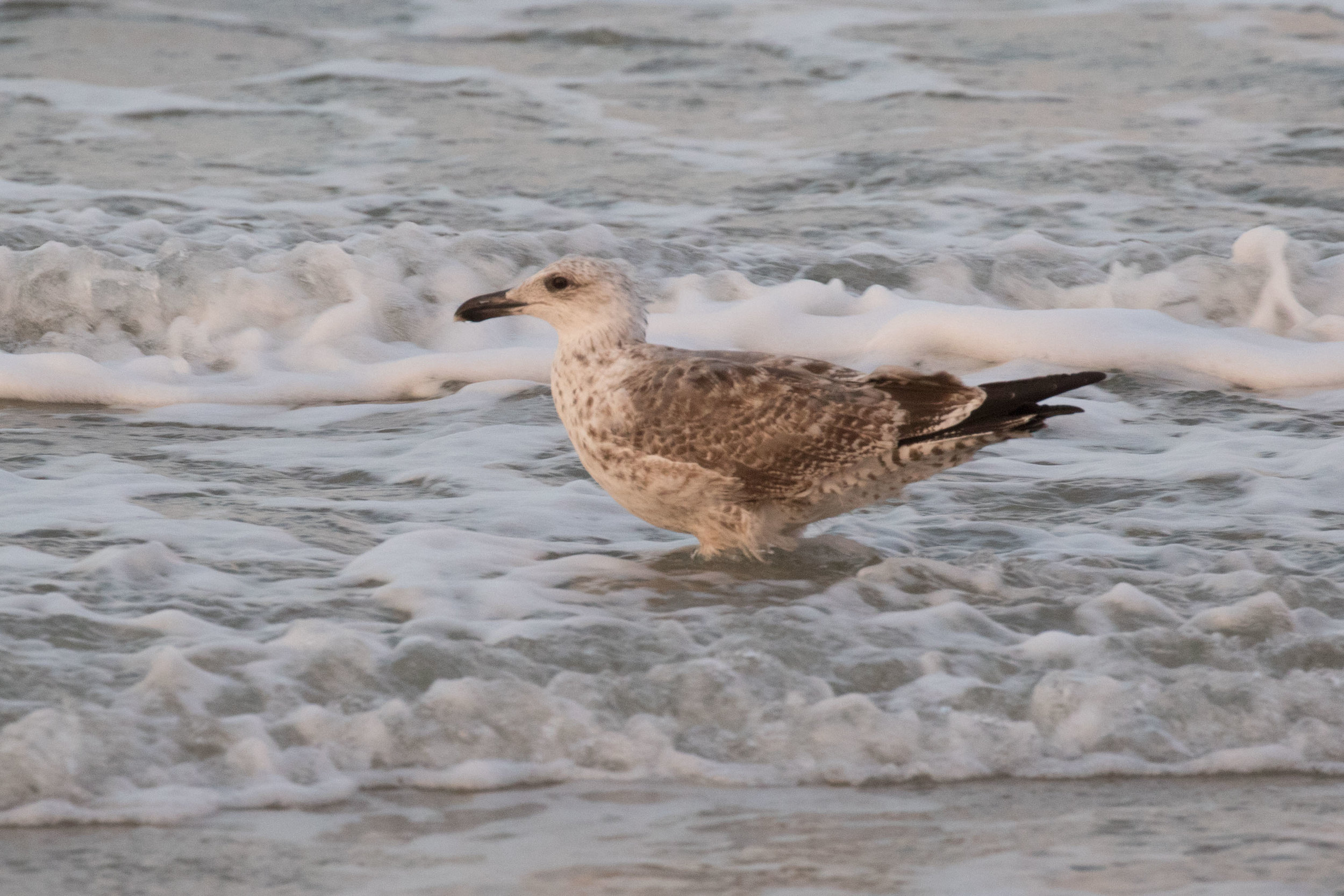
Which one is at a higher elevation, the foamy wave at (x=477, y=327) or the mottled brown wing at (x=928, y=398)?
the mottled brown wing at (x=928, y=398)

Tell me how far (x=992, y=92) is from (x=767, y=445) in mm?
9586

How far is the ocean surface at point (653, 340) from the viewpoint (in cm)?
365

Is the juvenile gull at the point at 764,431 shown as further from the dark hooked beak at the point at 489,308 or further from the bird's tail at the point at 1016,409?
the dark hooked beak at the point at 489,308

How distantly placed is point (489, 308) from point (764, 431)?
108 cm

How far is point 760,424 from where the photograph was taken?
4645 millimetres

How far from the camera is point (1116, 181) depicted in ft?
36.0

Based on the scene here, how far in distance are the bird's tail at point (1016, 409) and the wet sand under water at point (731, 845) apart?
1339 millimetres

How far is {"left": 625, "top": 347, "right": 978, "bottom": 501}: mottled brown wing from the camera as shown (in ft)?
15.2

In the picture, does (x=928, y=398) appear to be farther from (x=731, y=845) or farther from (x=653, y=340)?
(x=653, y=340)

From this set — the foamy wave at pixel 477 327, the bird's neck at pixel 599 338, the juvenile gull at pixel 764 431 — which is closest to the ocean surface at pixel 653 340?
the foamy wave at pixel 477 327

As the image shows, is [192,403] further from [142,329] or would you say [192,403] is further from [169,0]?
[169,0]

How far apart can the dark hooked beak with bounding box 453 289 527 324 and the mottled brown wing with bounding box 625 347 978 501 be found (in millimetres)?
620

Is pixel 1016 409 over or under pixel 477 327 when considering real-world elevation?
over

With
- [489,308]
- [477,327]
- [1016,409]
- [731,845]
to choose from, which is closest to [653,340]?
[477,327]
